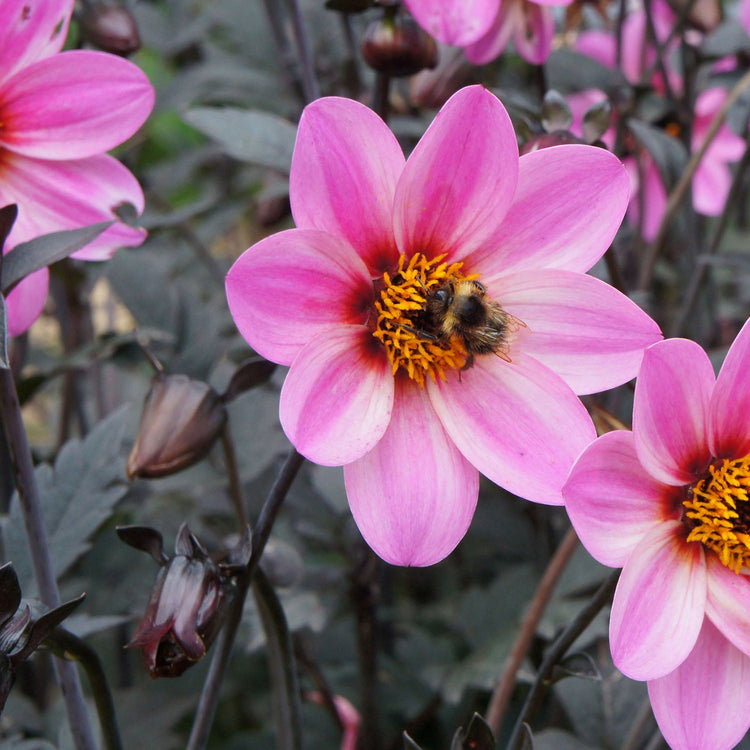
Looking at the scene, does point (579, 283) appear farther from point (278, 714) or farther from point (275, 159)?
point (278, 714)

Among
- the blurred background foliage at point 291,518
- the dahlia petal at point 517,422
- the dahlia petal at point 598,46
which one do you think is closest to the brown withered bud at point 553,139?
the blurred background foliage at point 291,518

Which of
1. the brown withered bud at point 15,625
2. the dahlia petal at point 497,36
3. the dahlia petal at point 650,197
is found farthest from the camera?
the dahlia petal at point 650,197

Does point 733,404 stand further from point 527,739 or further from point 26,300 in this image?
point 26,300

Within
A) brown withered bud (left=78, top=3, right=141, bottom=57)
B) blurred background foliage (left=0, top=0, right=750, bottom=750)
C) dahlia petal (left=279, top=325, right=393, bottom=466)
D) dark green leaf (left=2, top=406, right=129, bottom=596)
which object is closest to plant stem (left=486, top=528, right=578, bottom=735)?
blurred background foliage (left=0, top=0, right=750, bottom=750)

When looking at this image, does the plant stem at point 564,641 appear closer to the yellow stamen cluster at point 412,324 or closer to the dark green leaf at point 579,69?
the yellow stamen cluster at point 412,324

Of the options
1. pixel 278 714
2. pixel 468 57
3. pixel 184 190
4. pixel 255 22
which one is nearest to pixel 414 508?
pixel 278 714
